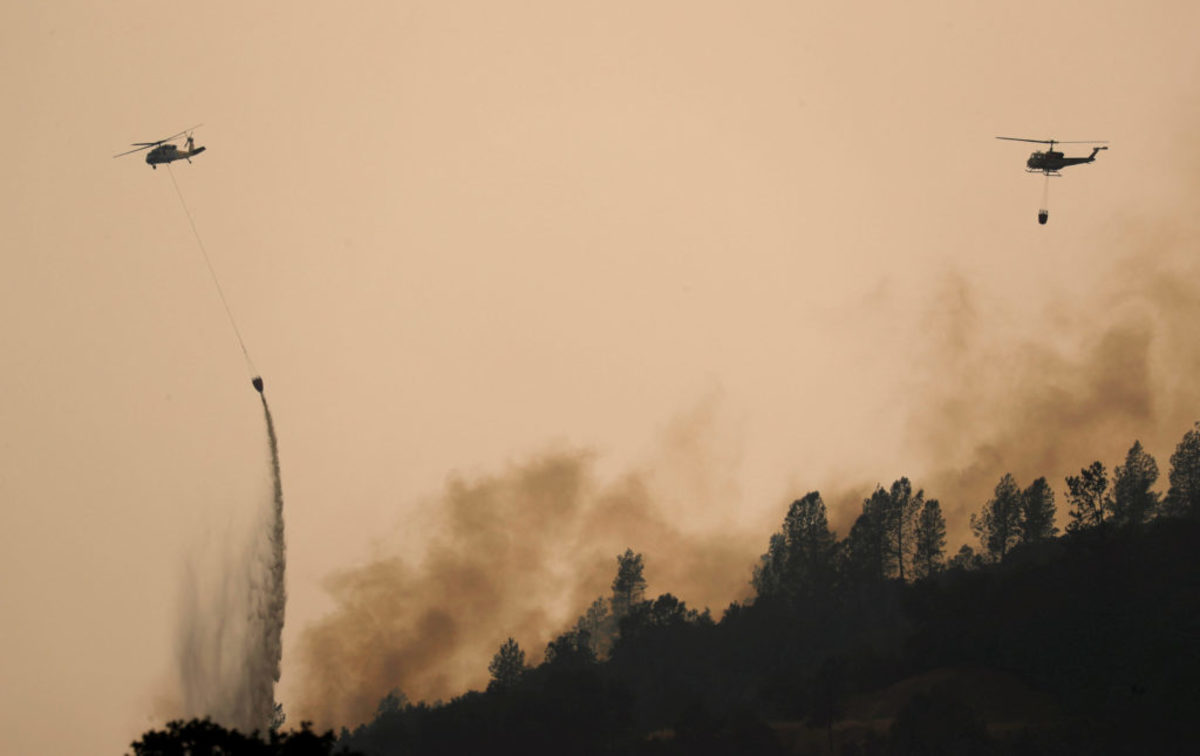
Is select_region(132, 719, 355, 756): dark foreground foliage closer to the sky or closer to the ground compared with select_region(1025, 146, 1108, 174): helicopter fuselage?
closer to the ground

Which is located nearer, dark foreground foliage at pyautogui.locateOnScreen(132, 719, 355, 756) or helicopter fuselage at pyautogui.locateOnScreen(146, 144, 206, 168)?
dark foreground foliage at pyautogui.locateOnScreen(132, 719, 355, 756)

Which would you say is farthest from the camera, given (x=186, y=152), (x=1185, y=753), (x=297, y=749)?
(x=1185, y=753)

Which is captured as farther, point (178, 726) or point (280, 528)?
point (280, 528)

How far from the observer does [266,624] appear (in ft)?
613

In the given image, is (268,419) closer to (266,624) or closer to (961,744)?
(266,624)

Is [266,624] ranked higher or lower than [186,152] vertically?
lower

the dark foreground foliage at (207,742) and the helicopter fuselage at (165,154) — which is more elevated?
the helicopter fuselage at (165,154)

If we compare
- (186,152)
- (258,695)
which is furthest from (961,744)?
(186,152)

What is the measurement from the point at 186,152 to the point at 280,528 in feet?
149

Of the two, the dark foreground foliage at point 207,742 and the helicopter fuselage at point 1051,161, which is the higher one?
the helicopter fuselage at point 1051,161

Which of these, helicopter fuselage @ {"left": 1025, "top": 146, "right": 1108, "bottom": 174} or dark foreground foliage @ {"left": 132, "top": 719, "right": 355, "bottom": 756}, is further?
helicopter fuselage @ {"left": 1025, "top": 146, "right": 1108, "bottom": 174}

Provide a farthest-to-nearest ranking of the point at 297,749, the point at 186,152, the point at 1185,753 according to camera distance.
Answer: the point at 1185,753 → the point at 186,152 → the point at 297,749

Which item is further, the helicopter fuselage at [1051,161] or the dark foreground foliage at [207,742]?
the helicopter fuselage at [1051,161]

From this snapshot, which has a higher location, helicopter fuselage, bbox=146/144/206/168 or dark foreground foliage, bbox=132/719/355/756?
helicopter fuselage, bbox=146/144/206/168
